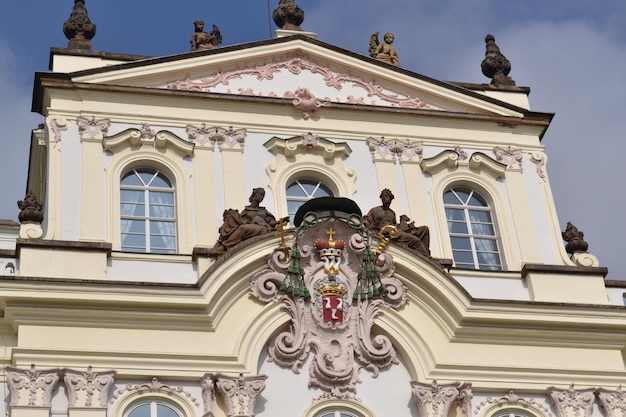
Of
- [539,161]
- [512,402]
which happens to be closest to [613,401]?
[512,402]

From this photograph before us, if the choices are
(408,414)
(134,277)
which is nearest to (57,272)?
(134,277)

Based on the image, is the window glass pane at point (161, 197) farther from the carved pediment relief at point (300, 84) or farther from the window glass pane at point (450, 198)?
the window glass pane at point (450, 198)

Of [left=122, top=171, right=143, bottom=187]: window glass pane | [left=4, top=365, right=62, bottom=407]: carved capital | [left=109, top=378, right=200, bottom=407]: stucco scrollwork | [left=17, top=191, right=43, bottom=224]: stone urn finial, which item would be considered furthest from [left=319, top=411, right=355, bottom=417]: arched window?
[left=17, top=191, right=43, bottom=224]: stone urn finial

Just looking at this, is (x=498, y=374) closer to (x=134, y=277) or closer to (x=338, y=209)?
(x=338, y=209)

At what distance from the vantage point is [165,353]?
2341 centimetres

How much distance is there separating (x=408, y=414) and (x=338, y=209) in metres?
3.73

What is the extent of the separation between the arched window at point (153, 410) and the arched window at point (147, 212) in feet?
10.2

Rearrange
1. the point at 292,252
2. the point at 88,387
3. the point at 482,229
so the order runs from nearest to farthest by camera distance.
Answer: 1. the point at 88,387
2. the point at 292,252
3. the point at 482,229

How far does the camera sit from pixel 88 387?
22750 millimetres

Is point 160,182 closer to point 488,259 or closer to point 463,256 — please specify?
point 463,256

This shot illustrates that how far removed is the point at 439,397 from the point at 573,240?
4.67 meters

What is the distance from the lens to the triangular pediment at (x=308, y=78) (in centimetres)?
2739

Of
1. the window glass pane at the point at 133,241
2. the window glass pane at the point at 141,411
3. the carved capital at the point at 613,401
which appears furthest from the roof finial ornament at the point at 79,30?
the carved capital at the point at 613,401

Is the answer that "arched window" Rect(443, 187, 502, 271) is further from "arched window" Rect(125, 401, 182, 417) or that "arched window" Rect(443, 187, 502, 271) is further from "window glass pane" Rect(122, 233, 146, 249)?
"arched window" Rect(125, 401, 182, 417)
